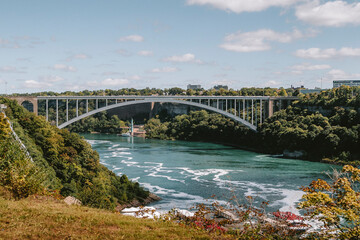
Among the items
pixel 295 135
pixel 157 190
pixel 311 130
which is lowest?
pixel 157 190

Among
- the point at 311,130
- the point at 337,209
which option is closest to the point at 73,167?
the point at 337,209

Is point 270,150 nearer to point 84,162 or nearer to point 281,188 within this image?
point 281,188

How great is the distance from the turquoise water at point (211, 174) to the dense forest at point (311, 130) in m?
1.61

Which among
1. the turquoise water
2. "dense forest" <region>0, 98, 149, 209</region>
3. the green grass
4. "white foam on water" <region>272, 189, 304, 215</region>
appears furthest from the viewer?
the turquoise water

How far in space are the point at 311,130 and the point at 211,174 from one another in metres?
10.4

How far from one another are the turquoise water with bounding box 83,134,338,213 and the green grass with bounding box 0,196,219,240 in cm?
695

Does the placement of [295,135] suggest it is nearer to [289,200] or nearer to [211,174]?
[211,174]

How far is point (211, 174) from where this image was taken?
21.8m

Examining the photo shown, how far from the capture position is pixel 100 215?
19.5 feet

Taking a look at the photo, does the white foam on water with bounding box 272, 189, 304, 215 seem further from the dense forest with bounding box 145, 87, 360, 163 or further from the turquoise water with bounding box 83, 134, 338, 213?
the dense forest with bounding box 145, 87, 360, 163

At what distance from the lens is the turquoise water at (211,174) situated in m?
16.5

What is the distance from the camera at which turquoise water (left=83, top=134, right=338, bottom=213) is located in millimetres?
16453

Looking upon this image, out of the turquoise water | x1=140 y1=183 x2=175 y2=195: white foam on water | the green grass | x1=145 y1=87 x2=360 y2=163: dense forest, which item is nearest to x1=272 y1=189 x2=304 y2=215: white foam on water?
the turquoise water

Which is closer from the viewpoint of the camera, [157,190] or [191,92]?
[157,190]
